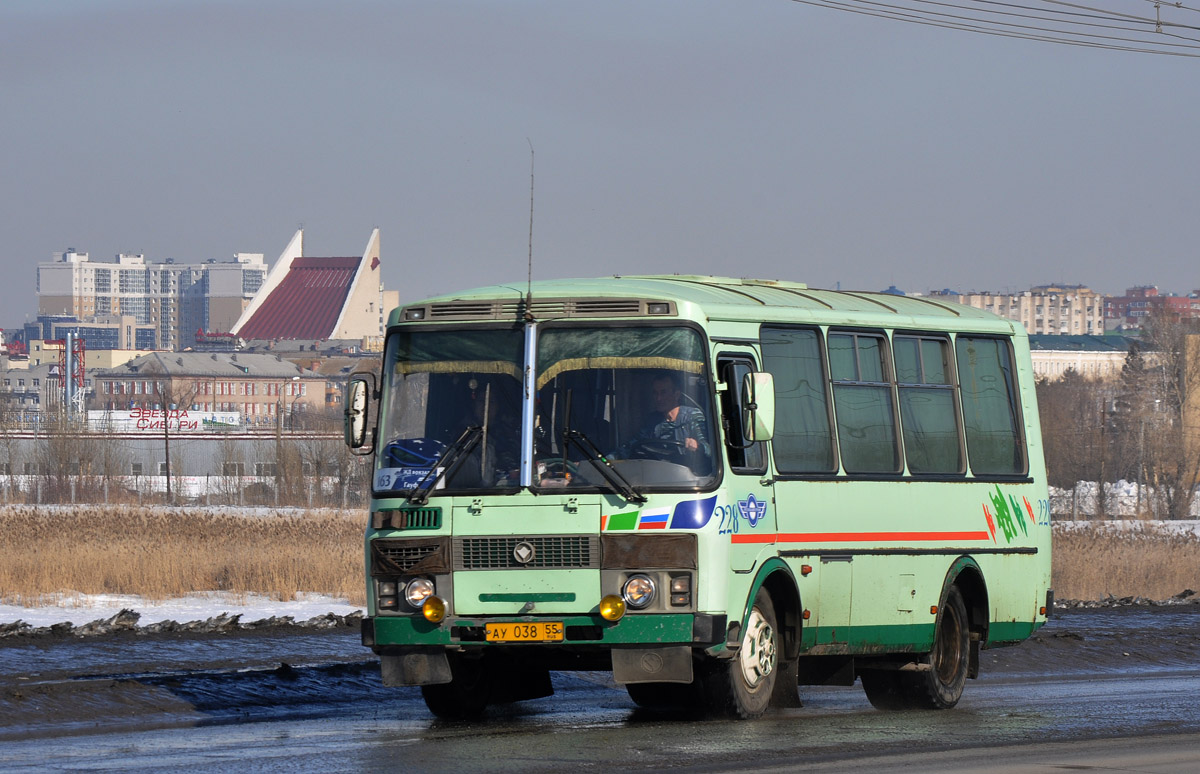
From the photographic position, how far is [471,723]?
12.7 m

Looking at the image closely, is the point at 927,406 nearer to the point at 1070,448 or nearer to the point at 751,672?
the point at 751,672

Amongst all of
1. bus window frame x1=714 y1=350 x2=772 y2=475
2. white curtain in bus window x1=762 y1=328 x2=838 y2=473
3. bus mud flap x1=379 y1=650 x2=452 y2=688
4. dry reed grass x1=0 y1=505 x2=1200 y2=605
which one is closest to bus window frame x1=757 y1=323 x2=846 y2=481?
white curtain in bus window x1=762 y1=328 x2=838 y2=473

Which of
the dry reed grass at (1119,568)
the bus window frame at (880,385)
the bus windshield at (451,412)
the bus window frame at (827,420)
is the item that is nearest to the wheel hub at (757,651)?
the bus window frame at (827,420)

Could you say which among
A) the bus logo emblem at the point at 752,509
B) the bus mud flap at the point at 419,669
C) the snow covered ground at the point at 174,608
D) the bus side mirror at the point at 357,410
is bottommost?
the snow covered ground at the point at 174,608

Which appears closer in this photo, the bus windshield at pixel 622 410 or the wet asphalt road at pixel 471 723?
the wet asphalt road at pixel 471 723

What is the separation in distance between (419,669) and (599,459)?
71.3 inches

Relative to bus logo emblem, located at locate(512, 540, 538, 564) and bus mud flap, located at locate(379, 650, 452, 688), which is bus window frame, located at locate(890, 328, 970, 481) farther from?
bus mud flap, located at locate(379, 650, 452, 688)

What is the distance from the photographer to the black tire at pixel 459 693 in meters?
12.9

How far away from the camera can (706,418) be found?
11.8 meters

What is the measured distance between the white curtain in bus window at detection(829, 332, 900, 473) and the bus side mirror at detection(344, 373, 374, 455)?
3.52m

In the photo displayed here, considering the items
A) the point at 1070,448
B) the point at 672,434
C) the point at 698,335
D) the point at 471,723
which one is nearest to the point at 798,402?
the point at 698,335

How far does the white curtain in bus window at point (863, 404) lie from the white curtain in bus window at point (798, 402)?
188 millimetres

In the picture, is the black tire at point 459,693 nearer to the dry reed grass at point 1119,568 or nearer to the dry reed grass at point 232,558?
the dry reed grass at point 232,558

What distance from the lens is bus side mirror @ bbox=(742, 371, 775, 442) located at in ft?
38.3
